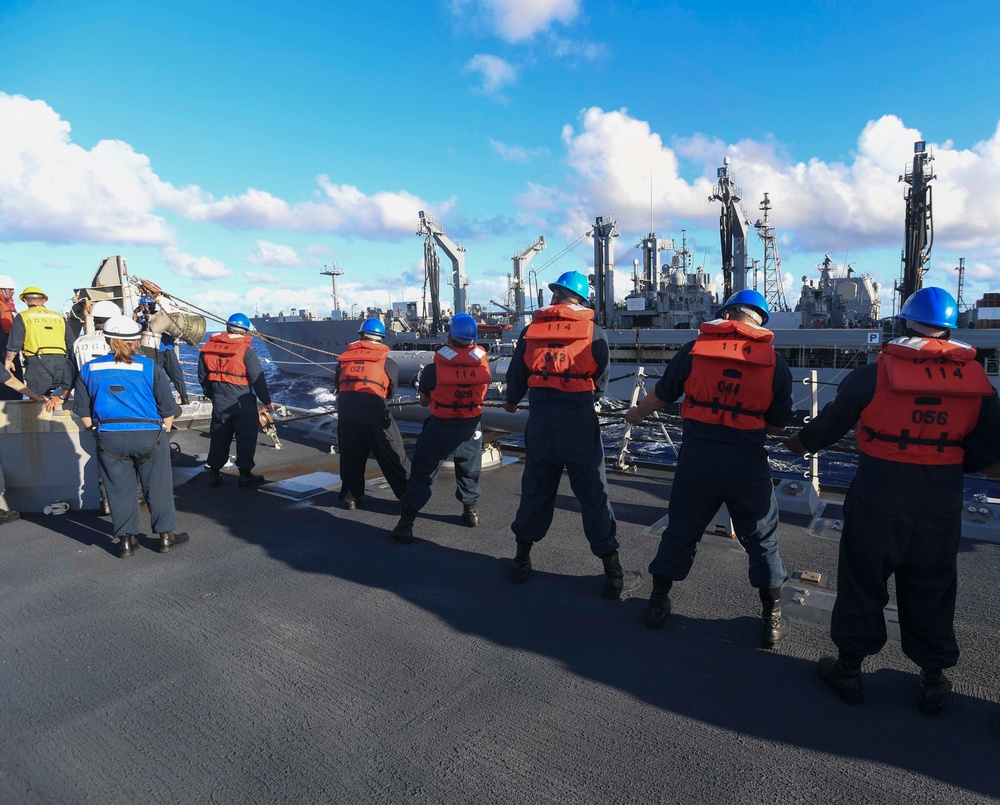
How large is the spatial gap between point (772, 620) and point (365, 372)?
3.42 metres

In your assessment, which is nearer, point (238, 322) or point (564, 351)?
point (564, 351)

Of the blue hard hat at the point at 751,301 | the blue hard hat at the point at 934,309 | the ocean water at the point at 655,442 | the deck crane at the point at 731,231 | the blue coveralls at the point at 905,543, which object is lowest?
the ocean water at the point at 655,442

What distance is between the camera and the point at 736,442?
112 inches

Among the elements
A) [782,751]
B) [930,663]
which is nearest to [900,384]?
[930,663]

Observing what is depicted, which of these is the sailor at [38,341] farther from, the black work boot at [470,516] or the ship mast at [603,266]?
the ship mast at [603,266]

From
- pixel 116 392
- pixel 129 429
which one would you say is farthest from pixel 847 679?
pixel 116 392

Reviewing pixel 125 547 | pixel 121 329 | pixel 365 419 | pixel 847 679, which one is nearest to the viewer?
pixel 847 679

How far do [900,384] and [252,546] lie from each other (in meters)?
4.01

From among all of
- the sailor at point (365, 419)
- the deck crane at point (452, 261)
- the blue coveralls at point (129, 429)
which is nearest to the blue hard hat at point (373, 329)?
the sailor at point (365, 419)

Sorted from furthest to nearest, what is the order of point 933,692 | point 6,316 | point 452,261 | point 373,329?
point 452,261 → point 6,316 → point 373,329 → point 933,692

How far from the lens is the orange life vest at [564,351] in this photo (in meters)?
3.33

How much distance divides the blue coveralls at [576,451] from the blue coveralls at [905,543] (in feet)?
3.99

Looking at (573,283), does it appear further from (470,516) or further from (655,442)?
(655,442)

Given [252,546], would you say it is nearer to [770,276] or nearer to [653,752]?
[653,752]
